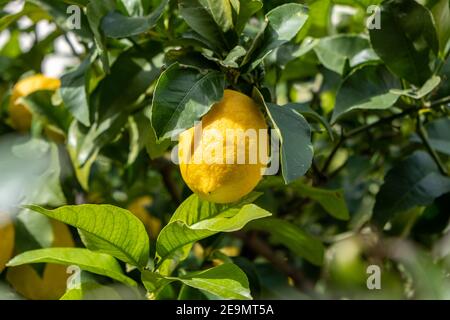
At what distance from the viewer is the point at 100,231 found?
967 millimetres

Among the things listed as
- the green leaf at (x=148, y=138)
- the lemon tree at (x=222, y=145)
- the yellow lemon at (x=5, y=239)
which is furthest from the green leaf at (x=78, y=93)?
the yellow lemon at (x=5, y=239)

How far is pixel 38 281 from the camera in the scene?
49.8 inches

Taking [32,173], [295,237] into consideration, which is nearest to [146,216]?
[32,173]

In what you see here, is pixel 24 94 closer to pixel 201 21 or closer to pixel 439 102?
pixel 201 21

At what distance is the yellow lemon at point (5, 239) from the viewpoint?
1.17 metres

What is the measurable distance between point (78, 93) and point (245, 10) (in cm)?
36

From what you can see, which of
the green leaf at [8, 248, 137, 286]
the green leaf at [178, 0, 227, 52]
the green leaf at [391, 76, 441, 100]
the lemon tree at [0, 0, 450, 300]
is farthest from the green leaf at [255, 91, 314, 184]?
the green leaf at [8, 248, 137, 286]

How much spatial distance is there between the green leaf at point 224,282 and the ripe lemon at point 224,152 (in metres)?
0.10

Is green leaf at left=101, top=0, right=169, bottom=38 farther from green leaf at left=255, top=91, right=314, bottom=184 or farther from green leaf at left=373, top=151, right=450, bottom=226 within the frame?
green leaf at left=373, top=151, right=450, bottom=226

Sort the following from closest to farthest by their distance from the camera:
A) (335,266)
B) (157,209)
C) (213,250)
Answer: (213,250), (335,266), (157,209)

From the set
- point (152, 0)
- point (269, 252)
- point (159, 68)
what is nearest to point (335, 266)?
point (269, 252)

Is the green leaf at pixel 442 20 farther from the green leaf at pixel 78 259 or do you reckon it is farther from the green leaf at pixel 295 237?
the green leaf at pixel 78 259
